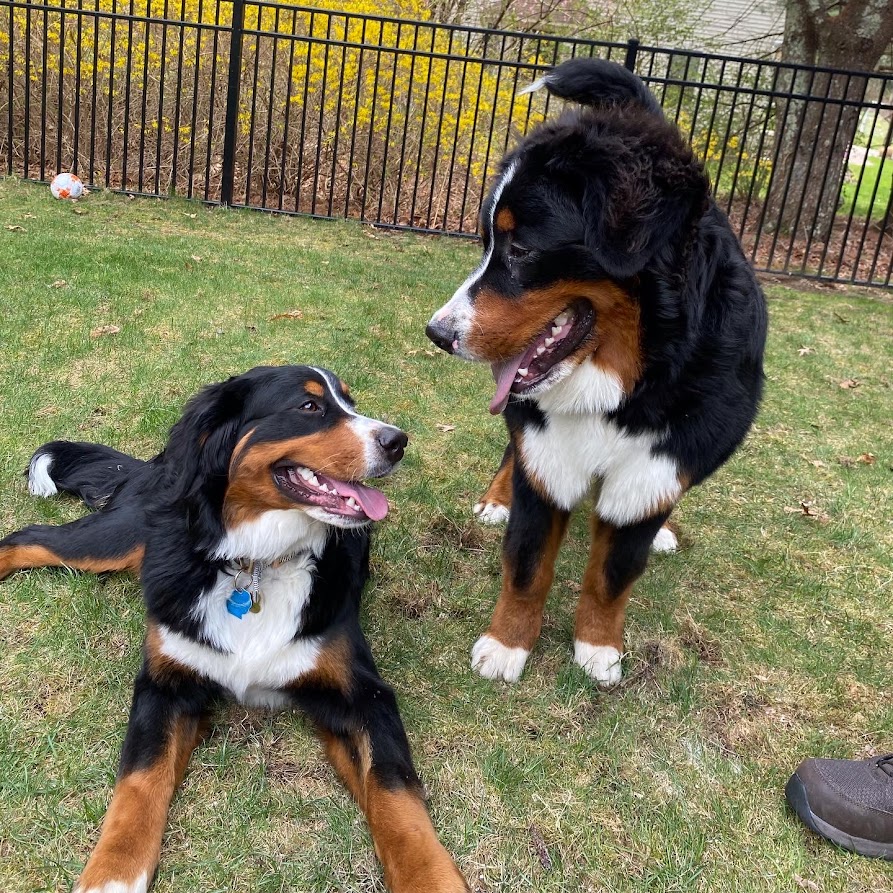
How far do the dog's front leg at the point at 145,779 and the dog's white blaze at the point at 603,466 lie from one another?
4.12 ft

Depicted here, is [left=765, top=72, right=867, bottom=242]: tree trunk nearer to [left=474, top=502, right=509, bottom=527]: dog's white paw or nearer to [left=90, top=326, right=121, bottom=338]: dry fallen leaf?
[left=474, top=502, right=509, bottom=527]: dog's white paw

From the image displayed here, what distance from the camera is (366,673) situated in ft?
7.78

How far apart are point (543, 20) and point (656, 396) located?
11.9 metres

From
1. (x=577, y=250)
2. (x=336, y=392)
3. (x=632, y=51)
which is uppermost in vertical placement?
(x=632, y=51)

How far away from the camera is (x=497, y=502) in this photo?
145 inches

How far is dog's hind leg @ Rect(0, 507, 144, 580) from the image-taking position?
2799 millimetres

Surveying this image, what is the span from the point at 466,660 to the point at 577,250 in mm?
1457

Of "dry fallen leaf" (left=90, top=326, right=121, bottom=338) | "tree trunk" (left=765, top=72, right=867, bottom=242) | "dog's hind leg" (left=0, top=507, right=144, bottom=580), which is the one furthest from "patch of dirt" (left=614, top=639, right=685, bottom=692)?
"tree trunk" (left=765, top=72, right=867, bottom=242)

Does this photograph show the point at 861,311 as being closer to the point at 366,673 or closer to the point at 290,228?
the point at 290,228

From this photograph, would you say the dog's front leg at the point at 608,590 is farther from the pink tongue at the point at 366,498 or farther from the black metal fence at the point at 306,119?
the black metal fence at the point at 306,119

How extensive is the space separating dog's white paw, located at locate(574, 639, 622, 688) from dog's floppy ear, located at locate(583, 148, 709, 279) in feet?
4.41

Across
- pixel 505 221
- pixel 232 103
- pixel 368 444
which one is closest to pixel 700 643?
pixel 368 444

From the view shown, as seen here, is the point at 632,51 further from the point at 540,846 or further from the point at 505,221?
the point at 540,846

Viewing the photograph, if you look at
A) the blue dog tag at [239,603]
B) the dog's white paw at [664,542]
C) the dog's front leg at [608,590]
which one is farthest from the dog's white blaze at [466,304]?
the dog's white paw at [664,542]
